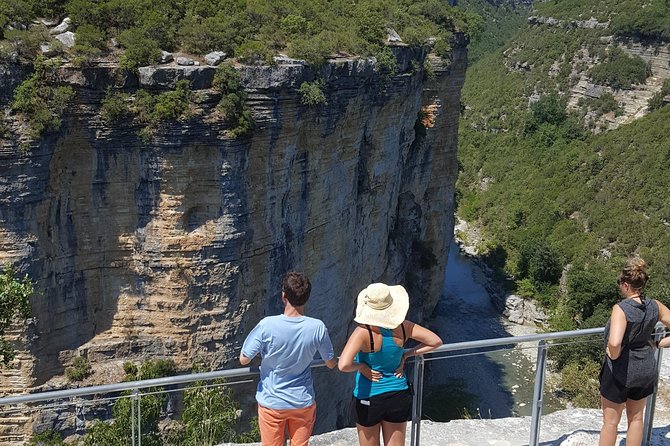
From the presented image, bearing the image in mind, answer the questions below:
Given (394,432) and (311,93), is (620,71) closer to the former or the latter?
(311,93)

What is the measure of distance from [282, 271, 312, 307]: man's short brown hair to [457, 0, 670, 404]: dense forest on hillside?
63.0ft

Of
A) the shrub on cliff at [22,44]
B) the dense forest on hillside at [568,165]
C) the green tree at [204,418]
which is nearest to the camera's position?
the green tree at [204,418]

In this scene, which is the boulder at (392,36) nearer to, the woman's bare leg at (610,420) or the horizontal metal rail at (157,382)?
the horizontal metal rail at (157,382)

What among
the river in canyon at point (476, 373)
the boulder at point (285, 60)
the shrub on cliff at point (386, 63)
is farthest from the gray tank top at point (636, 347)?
the river in canyon at point (476, 373)

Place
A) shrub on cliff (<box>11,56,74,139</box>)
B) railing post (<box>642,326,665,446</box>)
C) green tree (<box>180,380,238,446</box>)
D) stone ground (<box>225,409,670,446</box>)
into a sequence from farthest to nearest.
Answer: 1. shrub on cliff (<box>11,56,74,139</box>)
2. green tree (<box>180,380,238,446</box>)
3. stone ground (<box>225,409,670,446</box>)
4. railing post (<box>642,326,665,446</box>)

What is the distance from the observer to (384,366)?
18.9 feet

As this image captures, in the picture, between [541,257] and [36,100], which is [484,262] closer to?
[541,257]

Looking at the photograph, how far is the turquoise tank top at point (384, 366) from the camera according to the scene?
5723 millimetres

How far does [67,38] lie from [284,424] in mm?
11532

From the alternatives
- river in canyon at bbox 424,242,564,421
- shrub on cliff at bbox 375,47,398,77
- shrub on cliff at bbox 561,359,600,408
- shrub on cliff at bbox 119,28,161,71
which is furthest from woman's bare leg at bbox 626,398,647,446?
river in canyon at bbox 424,242,564,421

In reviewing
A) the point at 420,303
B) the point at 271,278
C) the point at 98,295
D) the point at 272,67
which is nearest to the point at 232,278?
the point at 271,278

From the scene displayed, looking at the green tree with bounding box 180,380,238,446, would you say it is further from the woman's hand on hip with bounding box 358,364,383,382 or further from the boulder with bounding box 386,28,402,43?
the boulder with bounding box 386,28,402,43

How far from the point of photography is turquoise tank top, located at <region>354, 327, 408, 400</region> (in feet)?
18.8

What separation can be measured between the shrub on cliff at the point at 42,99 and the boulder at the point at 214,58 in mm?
2757
